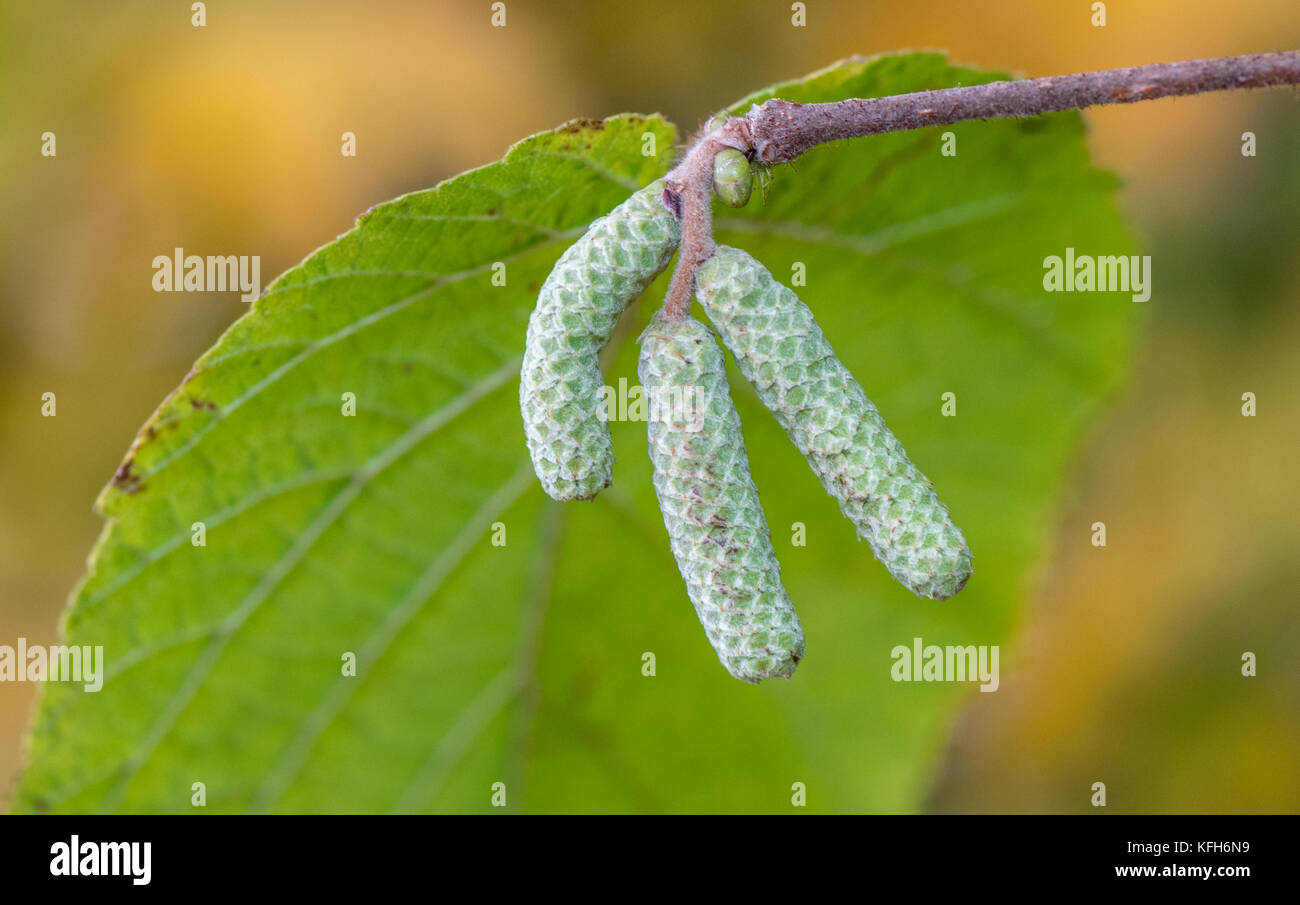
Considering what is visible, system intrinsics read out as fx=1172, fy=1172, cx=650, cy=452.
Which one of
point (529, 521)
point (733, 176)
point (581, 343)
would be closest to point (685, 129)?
point (529, 521)

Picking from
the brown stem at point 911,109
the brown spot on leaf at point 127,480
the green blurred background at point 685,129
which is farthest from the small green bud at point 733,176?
the green blurred background at point 685,129

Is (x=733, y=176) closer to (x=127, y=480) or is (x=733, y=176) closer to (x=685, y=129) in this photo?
(x=127, y=480)

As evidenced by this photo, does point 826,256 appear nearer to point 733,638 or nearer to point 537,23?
point 733,638

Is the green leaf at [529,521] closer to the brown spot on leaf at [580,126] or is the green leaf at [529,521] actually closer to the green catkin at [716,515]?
the brown spot on leaf at [580,126]

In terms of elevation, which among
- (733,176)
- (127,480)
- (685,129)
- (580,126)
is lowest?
(127,480)

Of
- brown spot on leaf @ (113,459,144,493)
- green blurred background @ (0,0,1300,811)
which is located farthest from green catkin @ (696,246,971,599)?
green blurred background @ (0,0,1300,811)
